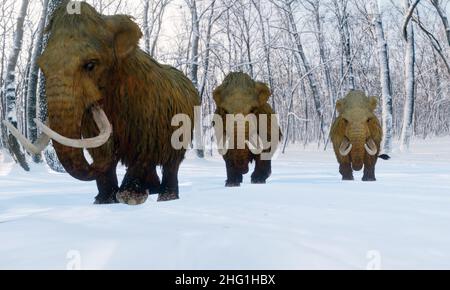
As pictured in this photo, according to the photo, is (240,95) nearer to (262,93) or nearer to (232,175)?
(262,93)

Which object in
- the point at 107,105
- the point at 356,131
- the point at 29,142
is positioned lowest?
the point at 29,142

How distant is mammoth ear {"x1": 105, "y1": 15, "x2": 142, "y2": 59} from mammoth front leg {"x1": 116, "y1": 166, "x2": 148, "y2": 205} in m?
0.94

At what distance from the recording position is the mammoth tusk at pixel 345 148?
21.5 ft

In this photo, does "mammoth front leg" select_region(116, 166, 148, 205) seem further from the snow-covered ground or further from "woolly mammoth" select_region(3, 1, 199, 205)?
the snow-covered ground

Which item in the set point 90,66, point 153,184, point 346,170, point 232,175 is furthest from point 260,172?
point 90,66

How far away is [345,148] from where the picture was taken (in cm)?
662

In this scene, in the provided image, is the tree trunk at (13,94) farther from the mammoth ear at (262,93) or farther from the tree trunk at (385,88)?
the tree trunk at (385,88)

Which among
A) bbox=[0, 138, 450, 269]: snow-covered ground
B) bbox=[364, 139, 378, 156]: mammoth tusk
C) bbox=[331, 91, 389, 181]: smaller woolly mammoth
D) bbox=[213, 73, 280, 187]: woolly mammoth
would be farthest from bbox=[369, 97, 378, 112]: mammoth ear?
bbox=[0, 138, 450, 269]: snow-covered ground

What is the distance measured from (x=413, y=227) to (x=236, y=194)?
174cm

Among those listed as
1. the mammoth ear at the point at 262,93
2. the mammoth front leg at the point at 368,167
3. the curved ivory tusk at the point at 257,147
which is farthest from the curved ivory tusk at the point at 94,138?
the mammoth front leg at the point at 368,167

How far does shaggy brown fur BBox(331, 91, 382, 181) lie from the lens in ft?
21.1

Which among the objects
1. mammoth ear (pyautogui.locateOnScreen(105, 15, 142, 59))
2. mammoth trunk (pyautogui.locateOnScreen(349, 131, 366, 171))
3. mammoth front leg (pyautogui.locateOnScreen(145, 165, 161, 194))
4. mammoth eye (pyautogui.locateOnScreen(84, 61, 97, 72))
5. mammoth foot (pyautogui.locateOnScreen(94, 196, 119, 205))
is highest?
mammoth ear (pyautogui.locateOnScreen(105, 15, 142, 59))

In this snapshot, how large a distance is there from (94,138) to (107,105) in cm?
40
